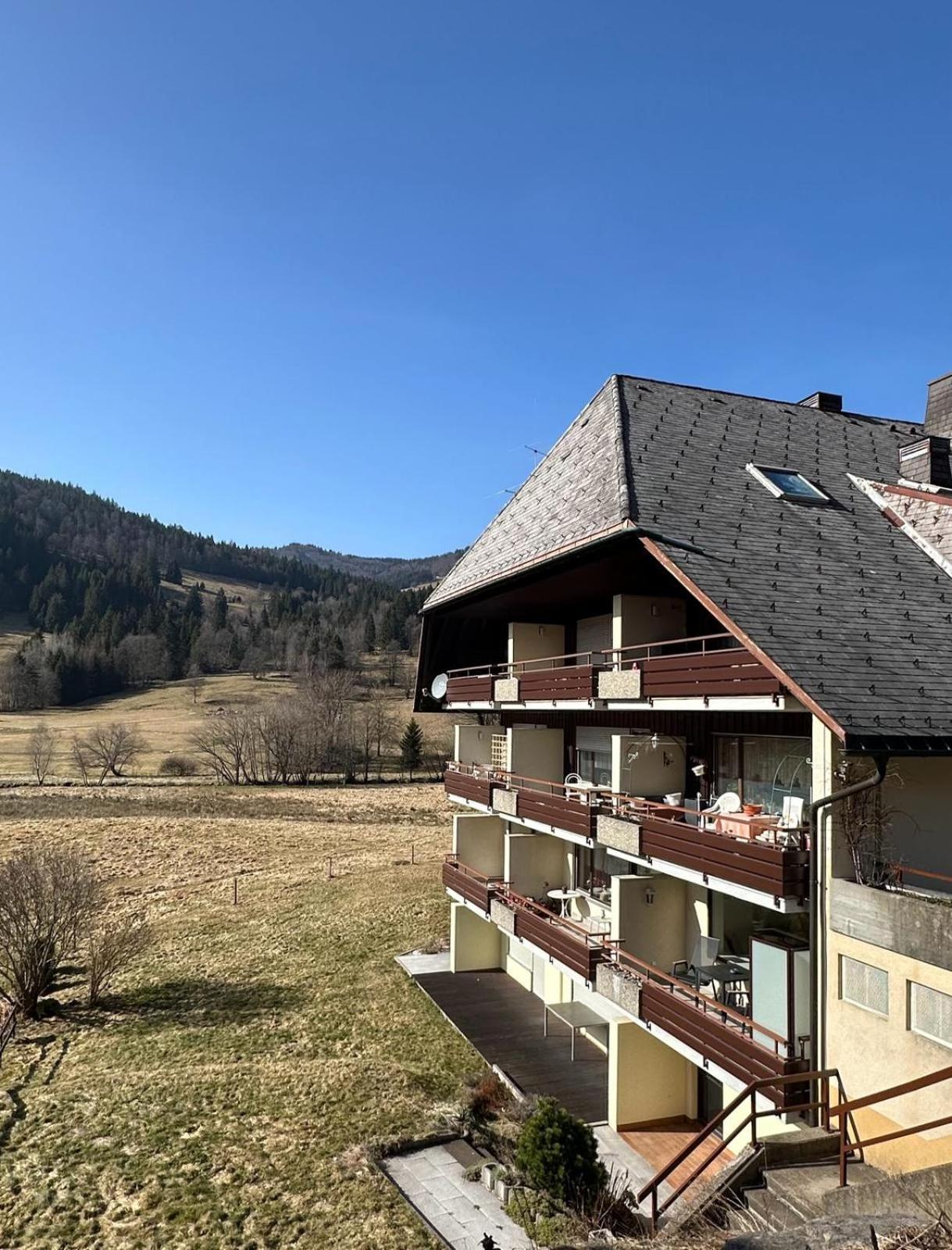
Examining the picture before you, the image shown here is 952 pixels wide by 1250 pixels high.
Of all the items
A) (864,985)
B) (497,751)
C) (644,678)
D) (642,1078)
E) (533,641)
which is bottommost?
(642,1078)

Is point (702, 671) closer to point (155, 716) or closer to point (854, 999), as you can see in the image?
point (854, 999)

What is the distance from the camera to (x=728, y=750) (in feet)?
50.8

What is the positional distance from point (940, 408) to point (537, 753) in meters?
13.7

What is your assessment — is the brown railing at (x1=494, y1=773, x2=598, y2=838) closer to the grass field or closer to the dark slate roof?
the dark slate roof

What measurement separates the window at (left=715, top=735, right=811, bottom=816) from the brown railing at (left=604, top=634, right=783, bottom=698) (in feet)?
5.91

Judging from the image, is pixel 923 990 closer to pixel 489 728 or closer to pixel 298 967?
pixel 489 728

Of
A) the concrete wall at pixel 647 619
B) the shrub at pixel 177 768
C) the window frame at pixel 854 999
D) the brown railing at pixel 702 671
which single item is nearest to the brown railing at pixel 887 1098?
the window frame at pixel 854 999

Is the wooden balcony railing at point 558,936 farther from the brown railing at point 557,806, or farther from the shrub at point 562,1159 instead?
the shrub at point 562,1159

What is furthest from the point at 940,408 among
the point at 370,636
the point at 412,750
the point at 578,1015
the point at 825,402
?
the point at 370,636

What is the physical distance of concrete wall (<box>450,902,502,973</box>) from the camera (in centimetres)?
2525

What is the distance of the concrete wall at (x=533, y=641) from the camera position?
72.8 feet

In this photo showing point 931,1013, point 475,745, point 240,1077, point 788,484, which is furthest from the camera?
point 475,745

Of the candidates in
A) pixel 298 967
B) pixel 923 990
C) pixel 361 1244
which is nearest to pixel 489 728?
pixel 298 967

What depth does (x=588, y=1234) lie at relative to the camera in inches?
444
